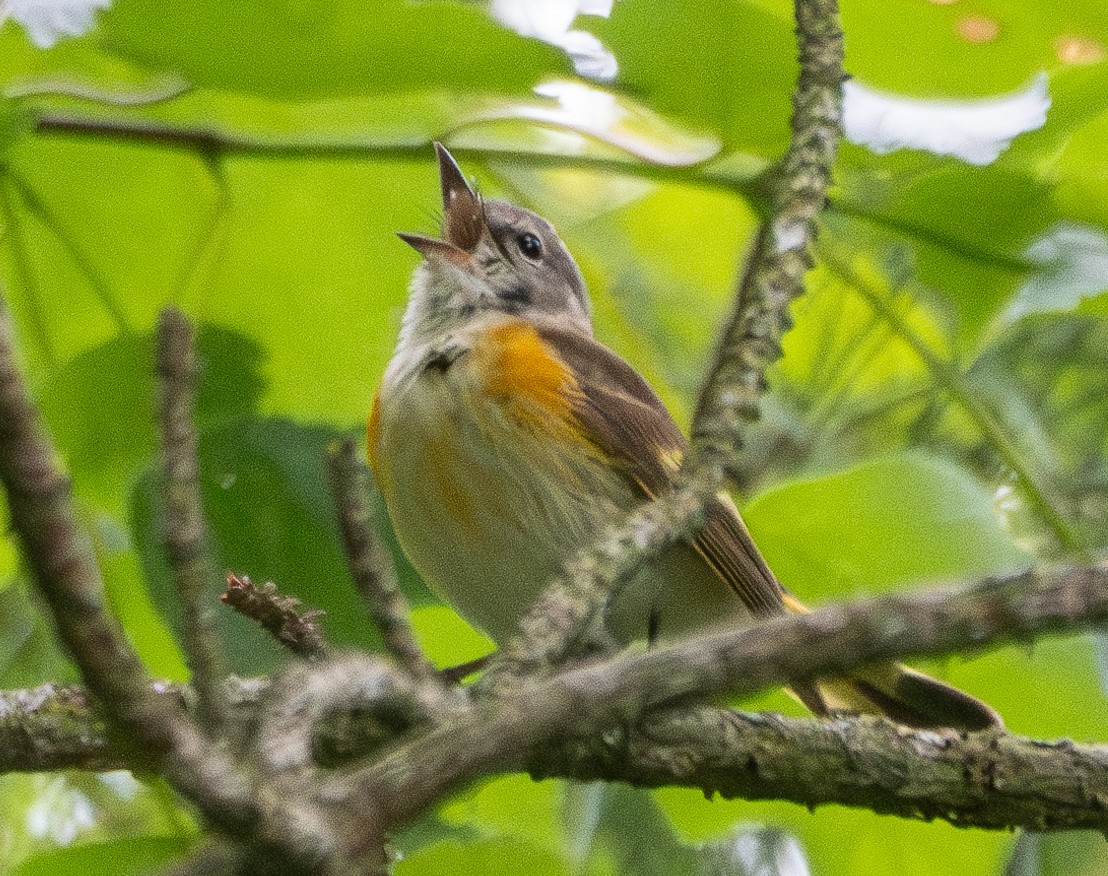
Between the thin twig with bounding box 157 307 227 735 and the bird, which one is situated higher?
the bird

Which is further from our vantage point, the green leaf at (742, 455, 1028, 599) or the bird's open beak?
the bird's open beak

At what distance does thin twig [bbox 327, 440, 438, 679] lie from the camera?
1.32 m

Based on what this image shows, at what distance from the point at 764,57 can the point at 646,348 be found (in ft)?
2.74

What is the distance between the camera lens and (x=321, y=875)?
750 millimetres

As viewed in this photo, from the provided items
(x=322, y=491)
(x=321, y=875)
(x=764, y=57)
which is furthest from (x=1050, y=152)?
(x=321, y=875)

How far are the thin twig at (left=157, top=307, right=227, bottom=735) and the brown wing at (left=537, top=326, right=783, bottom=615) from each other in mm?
1340

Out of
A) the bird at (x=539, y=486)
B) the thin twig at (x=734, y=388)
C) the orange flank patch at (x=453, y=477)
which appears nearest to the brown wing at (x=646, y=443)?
the bird at (x=539, y=486)

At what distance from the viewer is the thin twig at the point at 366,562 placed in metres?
1.32

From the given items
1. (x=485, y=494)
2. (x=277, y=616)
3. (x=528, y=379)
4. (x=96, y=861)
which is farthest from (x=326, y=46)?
(x=96, y=861)

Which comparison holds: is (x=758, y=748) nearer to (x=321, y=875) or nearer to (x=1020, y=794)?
(x=1020, y=794)

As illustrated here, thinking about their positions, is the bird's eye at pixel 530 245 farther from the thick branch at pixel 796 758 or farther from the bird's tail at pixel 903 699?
the thick branch at pixel 796 758

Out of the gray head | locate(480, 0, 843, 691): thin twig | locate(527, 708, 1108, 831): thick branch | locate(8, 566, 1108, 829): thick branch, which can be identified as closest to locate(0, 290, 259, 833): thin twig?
locate(480, 0, 843, 691): thin twig

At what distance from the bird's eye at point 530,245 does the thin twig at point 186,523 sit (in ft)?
6.83

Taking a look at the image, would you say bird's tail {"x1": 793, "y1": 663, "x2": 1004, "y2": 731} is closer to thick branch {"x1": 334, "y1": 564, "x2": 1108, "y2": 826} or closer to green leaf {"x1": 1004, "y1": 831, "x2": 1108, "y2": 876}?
green leaf {"x1": 1004, "y1": 831, "x2": 1108, "y2": 876}
